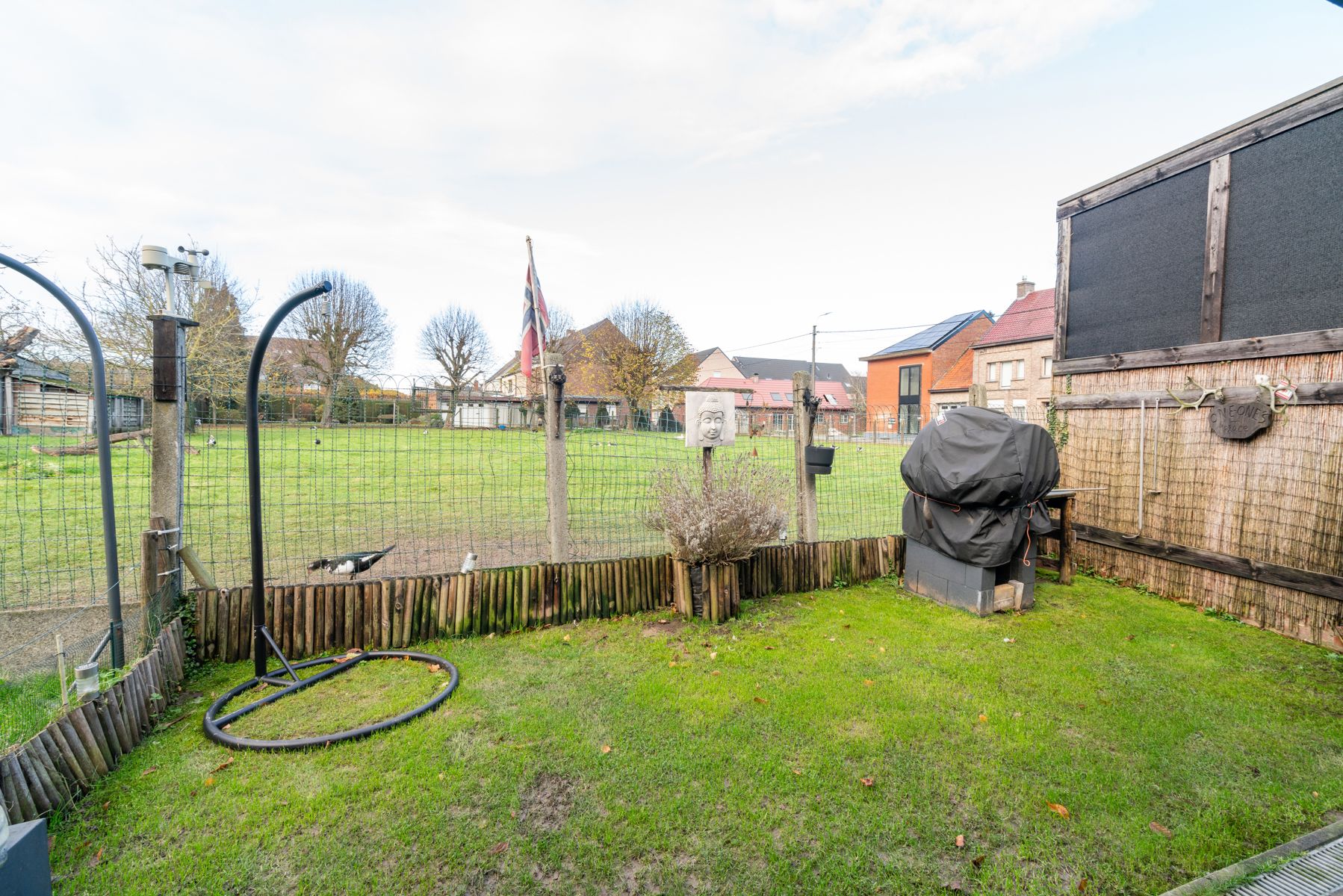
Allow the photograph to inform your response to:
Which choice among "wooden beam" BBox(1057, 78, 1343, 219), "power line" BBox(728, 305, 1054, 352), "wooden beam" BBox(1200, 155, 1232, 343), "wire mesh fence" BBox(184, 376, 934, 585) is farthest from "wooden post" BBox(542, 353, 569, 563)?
"power line" BBox(728, 305, 1054, 352)

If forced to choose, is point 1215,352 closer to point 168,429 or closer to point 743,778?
point 743,778

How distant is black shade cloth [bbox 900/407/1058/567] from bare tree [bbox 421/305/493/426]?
109ft

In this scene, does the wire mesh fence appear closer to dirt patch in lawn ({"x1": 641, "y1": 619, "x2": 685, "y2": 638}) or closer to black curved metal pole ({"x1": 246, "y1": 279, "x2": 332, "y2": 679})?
black curved metal pole ({"x1": 246, "y1": 279, "x2": 332, "y2": 679})

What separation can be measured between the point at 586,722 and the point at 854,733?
4.52 ft

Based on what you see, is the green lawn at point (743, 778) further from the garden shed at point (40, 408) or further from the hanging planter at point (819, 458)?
the garden shed at point (40, 408)

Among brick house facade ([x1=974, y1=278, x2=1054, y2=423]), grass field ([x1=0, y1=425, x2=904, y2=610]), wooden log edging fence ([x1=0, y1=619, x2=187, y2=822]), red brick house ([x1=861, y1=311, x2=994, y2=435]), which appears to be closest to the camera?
wooden log edging fence ([x1=0, y1=619, x2=187, y2=822])

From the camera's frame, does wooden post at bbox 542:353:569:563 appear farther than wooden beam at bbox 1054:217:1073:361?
No

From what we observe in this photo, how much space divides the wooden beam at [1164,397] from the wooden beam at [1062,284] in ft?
1.84

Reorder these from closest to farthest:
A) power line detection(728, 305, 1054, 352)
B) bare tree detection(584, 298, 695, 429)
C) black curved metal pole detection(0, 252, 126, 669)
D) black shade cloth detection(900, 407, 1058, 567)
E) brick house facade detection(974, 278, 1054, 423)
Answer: black curved metal pole detection(0, 252, 126, 669) → black shade cloth detection(900, 407, 1058, 567) → brick house facade detection(974, 278, 1054, 423) → power line detection(728, 305, 1054, 352) → bare tree detection(584, 298, 695, 429)

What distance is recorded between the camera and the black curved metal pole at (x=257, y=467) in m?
2.89

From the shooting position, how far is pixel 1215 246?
15.8 feet

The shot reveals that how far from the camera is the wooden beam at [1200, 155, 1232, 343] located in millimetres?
4754

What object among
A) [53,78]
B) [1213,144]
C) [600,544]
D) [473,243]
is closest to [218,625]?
[600,544]

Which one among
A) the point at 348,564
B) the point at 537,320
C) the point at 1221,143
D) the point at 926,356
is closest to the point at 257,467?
the point at 348,564
